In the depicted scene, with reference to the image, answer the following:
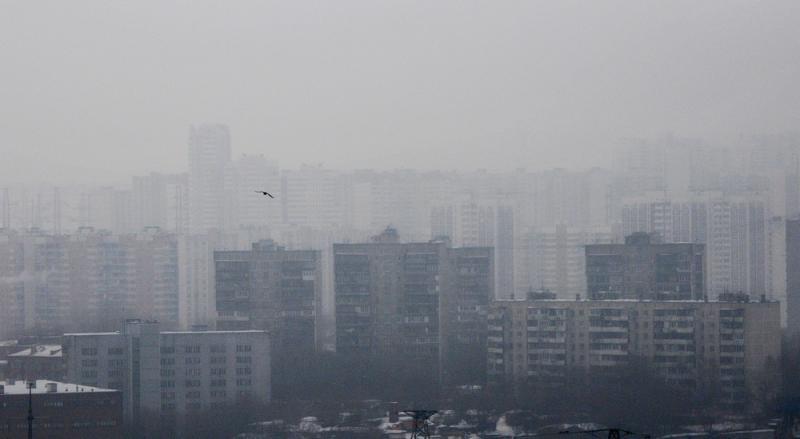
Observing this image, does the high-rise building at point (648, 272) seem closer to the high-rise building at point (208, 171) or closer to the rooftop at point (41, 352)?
the rooftop at point (41, 352)

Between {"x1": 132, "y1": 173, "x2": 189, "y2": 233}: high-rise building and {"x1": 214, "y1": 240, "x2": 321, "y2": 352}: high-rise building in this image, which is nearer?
{"x1": 214, "y1": 240, "x2": 321, "y2": 352}: high-rise building

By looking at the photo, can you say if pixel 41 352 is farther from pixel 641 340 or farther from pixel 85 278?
pixel 85 278

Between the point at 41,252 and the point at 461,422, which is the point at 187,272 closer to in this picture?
the point at 41,252

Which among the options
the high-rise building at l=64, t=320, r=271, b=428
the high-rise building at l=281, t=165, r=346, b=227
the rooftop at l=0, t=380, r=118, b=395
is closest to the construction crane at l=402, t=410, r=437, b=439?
the rooftop at l=0, t=380, r=118, b=395

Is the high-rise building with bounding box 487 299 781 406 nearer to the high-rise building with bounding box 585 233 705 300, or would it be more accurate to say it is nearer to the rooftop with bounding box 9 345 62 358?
the high-rise building with bounding box 585 233 705 300

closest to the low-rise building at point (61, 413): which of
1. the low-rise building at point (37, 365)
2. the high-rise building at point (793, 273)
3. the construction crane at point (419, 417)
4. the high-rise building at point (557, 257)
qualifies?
the low-rise building at point (37, 365)

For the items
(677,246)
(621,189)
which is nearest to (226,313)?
(677,246)
